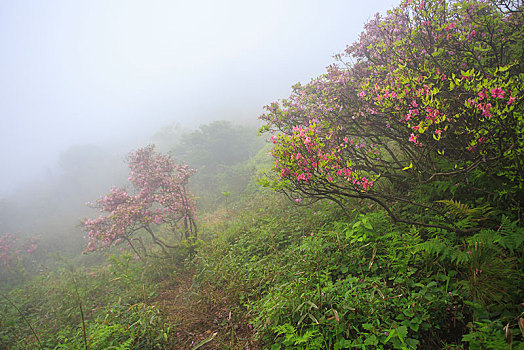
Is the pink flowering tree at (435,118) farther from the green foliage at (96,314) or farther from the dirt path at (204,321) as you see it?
the green foliage at (96,314)

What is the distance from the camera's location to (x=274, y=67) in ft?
212

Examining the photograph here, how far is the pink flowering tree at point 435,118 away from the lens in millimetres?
2436

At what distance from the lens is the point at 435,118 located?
256 cm

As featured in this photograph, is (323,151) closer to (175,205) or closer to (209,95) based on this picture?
(175,205)

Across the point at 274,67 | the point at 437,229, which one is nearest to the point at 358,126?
the point at 437,229

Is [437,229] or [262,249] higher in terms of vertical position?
[437,229]

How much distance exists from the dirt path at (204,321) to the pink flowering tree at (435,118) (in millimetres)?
2048

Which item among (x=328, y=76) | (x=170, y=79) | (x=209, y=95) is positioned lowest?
(x=328, y=76)

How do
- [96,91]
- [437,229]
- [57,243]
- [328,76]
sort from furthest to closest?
[96,91]
[57,243]
[328,76]
[437,229]

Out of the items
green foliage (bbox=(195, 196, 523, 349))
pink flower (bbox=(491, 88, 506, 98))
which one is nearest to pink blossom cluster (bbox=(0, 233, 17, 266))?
green foliage (bbox=(195, 196, 523, 349))

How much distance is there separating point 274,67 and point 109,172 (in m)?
51.3

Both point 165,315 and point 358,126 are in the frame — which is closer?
point 165,315

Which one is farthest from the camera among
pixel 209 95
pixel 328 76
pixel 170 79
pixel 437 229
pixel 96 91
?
pixel 96 91

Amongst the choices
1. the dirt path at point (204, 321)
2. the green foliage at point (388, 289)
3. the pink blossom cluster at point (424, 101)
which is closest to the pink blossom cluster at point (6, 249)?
the dirt path at point (204, 321)
